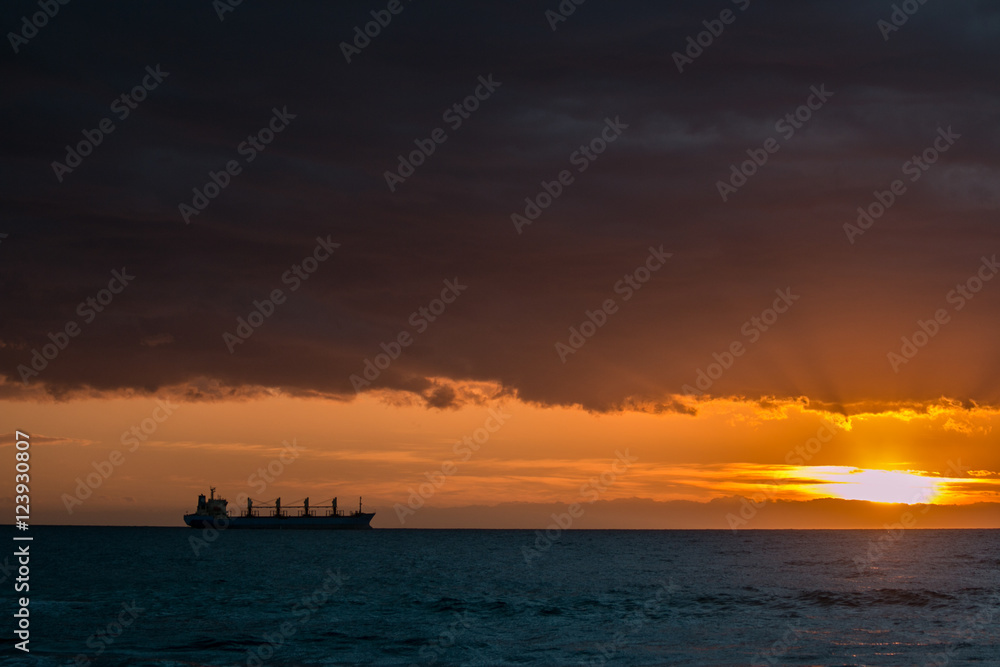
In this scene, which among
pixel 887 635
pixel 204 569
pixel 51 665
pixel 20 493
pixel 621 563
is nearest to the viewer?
pixel 20 493

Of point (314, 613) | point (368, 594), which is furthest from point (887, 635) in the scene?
point (368, 594)

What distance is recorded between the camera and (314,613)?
50781mm

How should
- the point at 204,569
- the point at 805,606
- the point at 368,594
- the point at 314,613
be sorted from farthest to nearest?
the point at 204,569, the point at 368,594, the point at 805,606, the point at 314,613

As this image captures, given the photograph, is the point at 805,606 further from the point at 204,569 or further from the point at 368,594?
the point at 204,569

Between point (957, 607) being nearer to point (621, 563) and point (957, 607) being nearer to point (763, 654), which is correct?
point (763, 654)

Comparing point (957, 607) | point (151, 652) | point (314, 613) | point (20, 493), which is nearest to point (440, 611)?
point (314, 613)

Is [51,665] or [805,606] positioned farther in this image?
[805,606]

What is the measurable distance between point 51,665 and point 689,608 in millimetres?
38072

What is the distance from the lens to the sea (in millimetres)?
36188

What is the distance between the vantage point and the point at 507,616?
5022cm

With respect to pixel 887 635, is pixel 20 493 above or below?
above

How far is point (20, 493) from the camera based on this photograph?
28984 millimetres

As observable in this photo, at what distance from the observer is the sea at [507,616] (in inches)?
1425

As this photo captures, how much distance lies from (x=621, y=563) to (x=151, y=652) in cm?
7731
